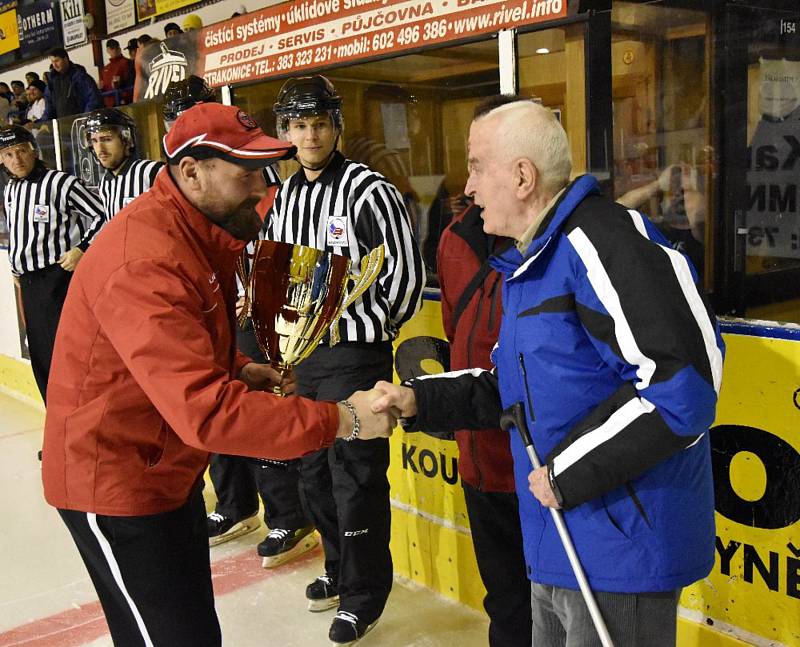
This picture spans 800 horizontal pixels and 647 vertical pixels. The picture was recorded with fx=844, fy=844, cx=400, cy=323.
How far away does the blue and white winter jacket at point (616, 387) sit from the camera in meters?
1.27

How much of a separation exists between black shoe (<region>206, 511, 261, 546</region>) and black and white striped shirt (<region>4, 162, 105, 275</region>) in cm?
181

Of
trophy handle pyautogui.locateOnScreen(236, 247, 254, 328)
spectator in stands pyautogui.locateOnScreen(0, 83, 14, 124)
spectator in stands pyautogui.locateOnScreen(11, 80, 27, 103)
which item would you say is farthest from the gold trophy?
spectator in stands pyautogui.locateOnScreen(11, 80, 27, 103)

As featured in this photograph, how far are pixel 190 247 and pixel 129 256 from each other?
0.44 feet

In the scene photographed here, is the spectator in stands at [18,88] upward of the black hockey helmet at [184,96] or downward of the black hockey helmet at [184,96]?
upward

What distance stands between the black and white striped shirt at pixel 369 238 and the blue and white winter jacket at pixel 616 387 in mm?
1204

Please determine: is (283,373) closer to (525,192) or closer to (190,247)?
(190,247)

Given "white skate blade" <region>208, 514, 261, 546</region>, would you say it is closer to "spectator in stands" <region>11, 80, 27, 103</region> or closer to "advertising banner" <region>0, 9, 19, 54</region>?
"spectator in stands" <region>11, 80, 27, 103</region>

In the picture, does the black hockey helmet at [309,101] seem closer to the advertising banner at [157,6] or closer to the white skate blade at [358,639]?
the white skate blade at [358,639]

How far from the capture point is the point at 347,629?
2699mm

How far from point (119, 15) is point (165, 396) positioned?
9513 millimetres

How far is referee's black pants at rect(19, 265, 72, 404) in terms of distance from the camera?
15.0 feet

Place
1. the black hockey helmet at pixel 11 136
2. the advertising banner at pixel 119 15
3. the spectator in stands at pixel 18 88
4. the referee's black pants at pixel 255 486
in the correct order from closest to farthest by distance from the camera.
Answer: the referee's black pants at pixel 255 486, the black hockey helmet at pixel 11 136, the advertising banner at pixel 119 15, the spectator in stands at pixel 18 88

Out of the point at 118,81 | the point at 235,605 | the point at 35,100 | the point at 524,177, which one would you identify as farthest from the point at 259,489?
the point at 35,100

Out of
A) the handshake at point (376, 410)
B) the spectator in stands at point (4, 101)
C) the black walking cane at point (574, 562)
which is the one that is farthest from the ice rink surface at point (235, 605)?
the spectator in stands at point (4, 101)
